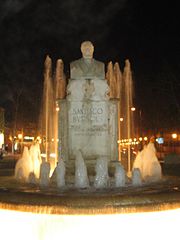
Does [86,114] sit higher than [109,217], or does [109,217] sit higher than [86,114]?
[86,114]

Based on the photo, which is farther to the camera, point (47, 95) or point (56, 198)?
point (47, 95)

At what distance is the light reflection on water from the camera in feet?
22.6

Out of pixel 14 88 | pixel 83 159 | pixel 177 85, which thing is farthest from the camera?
pixel 14 88

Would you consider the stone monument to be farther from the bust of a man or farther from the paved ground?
the paved ground

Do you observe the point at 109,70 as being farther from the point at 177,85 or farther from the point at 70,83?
the point at 177,85

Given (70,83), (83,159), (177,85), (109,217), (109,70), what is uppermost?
(177,85)

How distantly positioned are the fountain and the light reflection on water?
0.7 inches

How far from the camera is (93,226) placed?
6.91m

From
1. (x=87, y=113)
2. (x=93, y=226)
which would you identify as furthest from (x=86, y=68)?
(x=93, y=226)

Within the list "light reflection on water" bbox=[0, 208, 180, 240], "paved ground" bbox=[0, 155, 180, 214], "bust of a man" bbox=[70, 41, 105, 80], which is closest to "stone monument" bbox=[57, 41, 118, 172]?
"bust of a man" bbox=[70, 41, 105, 80]

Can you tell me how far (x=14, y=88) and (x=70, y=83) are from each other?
4125cm

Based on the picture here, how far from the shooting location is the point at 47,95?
16.3 meters

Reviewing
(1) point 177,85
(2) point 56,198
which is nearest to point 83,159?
(2) point 56,198

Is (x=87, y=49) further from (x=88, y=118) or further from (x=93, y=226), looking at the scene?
(x=93, y=226)
